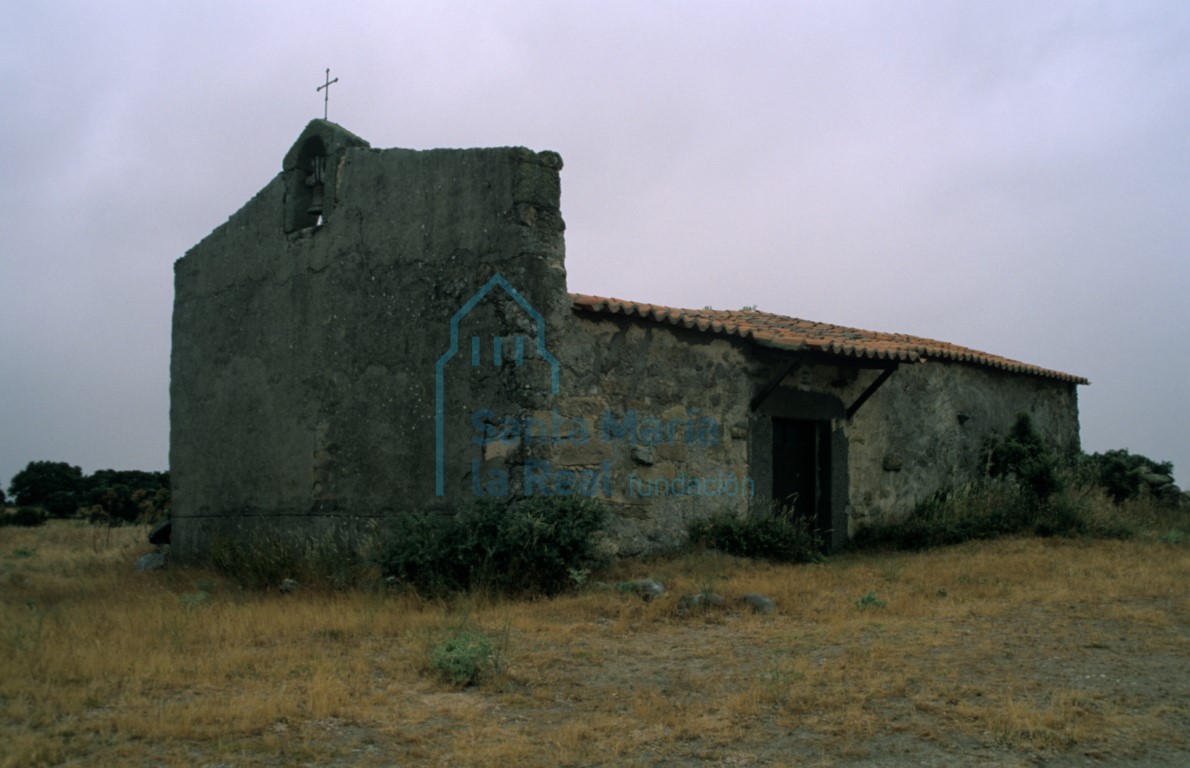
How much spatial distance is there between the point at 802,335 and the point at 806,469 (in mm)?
1593

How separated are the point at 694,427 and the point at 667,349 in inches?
33.9

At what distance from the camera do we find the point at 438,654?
565 centimetres

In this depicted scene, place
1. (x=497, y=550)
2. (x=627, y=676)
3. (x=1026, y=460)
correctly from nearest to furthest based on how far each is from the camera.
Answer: (x=627, y=676), (x=497, y=550), (x=1026, y=460)

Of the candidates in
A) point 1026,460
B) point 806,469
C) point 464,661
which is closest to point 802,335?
point 806,469

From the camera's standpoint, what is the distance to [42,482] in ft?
103

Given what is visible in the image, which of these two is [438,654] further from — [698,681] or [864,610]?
[864,610]

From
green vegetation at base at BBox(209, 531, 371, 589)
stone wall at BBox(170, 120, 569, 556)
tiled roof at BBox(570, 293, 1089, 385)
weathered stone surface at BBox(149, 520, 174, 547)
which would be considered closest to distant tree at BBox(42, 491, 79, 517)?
weathered stone surface at BBox(149, 520, 174, 547)

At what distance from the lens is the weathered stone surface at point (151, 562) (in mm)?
11769

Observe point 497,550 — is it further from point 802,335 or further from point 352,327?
point 802,335

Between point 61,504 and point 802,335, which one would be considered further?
point 61,504

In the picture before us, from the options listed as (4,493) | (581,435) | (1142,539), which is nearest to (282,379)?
(581,435)

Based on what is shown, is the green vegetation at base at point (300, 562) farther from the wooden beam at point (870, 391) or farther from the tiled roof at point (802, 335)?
the wooden beam at point (870, 391)

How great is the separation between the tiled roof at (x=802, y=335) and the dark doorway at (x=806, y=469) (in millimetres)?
1045

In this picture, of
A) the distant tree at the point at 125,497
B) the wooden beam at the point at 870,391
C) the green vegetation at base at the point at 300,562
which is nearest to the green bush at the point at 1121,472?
the wooden beam at the point at 870,391
